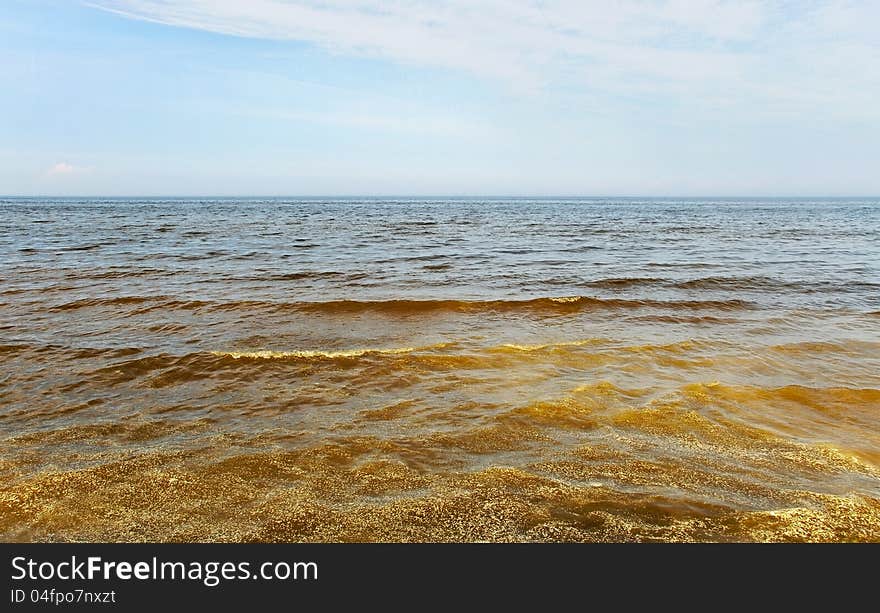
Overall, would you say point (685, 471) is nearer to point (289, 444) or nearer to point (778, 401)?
point (778, 401)

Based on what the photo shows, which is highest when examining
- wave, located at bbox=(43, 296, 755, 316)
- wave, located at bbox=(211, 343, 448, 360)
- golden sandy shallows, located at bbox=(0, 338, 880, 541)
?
wave, located at bbox=(43, 296, 755, 316)

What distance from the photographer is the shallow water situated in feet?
12.1

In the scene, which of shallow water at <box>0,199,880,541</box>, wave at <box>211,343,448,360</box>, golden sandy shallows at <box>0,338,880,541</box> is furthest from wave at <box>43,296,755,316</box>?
golden sandy shallows at <box>0,338,880,541</box>

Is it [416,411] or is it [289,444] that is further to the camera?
[416,411]

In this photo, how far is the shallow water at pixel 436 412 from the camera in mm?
3688

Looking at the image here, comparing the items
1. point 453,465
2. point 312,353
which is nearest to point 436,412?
point 453,465

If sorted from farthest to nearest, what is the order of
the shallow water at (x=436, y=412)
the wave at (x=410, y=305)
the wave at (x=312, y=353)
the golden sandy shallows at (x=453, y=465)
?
1. the wave at (x=410, y=305)
2. the wave at (x=312, y=353)
3. the shallow water at (x=436, y=412)
4. the golden sandy shallows at (x=453, y=465)

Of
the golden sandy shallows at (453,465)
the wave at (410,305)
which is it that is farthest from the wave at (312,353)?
the wave at (410,305)

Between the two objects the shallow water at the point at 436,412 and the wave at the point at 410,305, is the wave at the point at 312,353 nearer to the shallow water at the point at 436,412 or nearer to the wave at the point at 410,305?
the shallow water at the point at 436,412

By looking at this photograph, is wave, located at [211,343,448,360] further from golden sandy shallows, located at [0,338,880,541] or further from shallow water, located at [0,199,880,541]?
golden sandy shallows, located at [0,338,880,541]
